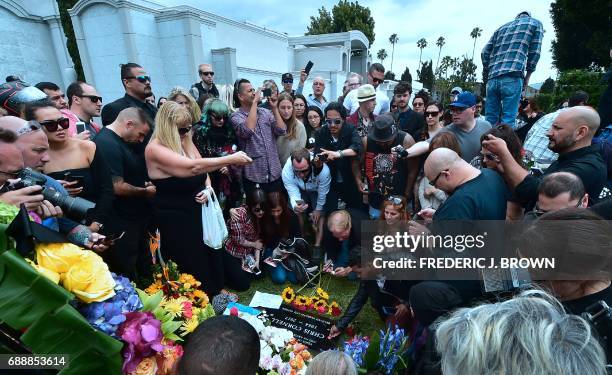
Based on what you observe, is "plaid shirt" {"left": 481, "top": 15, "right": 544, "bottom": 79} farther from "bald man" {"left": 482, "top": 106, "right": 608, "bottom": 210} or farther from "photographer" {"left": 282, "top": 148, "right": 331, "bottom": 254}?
"photographer" {"left": 282, "top": 148, "right": 331, "bottom": 254}

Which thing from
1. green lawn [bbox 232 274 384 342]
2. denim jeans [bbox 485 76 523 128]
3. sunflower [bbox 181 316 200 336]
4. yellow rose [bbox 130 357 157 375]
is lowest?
green lawn [bbox 232 274 384 342]

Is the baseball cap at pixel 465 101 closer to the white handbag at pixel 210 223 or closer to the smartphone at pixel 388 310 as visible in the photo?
the smartphone at pixel 388 310

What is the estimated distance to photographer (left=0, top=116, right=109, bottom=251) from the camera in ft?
5.24

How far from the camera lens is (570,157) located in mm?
2508

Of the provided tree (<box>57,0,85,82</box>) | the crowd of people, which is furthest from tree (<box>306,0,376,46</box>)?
the crowd of people

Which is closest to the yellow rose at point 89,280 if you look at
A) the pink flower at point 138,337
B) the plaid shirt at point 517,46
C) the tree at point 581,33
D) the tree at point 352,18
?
the pink flower at point 138,337

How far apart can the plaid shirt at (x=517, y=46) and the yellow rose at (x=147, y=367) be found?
448 centimetres

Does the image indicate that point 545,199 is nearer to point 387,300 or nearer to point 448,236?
point 448,236

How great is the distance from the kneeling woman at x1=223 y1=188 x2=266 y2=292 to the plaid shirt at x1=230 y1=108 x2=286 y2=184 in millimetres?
253

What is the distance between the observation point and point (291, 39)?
21.5 meters

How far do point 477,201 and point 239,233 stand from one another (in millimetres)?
2685

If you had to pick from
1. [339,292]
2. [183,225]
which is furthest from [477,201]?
[183,225]

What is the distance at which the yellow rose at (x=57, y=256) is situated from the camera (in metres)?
1.20

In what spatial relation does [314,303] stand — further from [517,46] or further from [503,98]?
[517,46]
